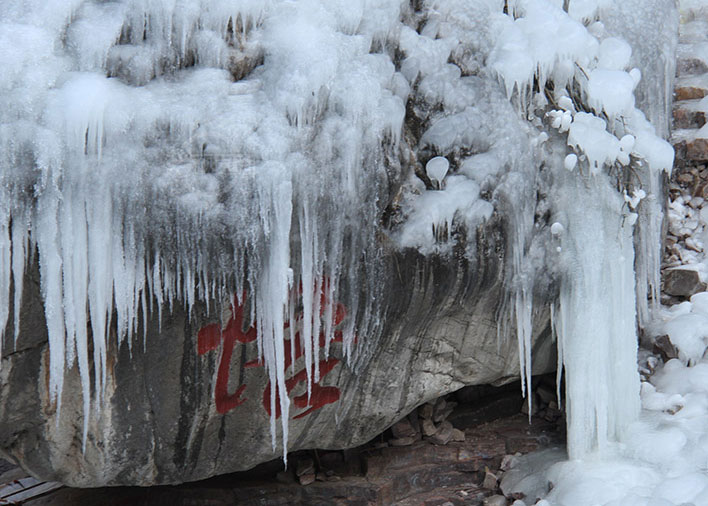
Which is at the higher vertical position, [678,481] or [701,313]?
[701,313]

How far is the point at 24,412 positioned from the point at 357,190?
1565mm

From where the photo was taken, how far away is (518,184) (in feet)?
12.0

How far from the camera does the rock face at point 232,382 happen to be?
3.27 m

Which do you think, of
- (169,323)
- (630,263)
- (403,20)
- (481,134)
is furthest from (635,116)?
(169,323)

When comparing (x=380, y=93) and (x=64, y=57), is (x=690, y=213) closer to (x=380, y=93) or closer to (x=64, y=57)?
→ (x=380, y=93)

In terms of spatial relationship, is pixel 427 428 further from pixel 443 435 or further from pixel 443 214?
pixel 443 214

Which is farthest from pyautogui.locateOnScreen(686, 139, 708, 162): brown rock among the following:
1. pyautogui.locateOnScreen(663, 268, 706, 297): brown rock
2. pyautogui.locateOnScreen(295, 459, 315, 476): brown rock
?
pyautogui.locateOnScreen(295, 459, 315, 476): brown rock

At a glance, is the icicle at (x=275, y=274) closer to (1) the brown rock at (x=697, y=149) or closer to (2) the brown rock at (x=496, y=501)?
(2) the brown rock at (x=496, y=501)

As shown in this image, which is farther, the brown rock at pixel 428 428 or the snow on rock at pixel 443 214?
the brown rock at pixel 428 428

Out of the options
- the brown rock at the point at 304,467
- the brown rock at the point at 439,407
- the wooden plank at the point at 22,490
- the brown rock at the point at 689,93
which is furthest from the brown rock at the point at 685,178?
the wooden plank at the point at 22,490

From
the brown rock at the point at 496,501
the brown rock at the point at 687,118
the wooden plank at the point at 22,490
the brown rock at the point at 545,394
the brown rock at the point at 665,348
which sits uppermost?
the brown rock at the point at 687,118

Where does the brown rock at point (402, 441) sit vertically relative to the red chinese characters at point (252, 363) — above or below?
below

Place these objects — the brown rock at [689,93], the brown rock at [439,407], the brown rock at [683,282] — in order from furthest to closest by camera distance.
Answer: the brown rock at [689,93], the brown rock at [683,282], the brown rock at [439,407]

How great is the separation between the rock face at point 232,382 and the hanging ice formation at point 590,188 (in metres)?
0.25
